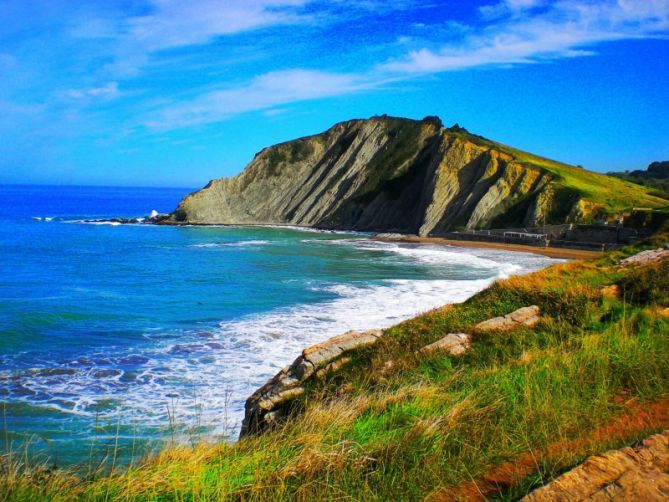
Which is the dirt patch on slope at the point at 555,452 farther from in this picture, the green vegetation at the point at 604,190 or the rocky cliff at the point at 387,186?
the rocky cliff at the point at 387,186

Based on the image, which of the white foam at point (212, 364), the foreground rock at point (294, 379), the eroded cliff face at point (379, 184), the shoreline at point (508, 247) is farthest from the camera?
the eroded cliff face at point (379, 184)

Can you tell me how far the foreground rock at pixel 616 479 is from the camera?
137 inches

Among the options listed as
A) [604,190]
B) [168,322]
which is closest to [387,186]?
[604,190]

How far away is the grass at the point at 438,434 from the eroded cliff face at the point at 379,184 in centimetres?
5390

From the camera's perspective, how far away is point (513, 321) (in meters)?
8.74

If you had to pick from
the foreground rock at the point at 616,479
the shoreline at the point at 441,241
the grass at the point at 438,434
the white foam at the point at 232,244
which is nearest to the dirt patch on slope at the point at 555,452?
the grass at the point at 438,434

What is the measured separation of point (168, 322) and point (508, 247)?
37560 mm

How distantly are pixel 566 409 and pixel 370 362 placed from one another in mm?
3262

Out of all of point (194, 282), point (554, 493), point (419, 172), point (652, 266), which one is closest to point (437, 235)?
point (419, 172)

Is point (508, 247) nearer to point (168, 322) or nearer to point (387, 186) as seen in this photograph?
point (387, 186)

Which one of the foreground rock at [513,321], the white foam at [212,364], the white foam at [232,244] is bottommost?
the white foam at [212,364]

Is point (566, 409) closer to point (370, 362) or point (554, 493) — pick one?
point (554, 493)

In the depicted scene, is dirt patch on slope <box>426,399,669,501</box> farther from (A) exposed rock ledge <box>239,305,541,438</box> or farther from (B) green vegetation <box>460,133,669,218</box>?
(B) green vegetation <box>460,133,669,218</box>

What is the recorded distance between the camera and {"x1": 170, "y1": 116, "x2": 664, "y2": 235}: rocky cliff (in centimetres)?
6034
